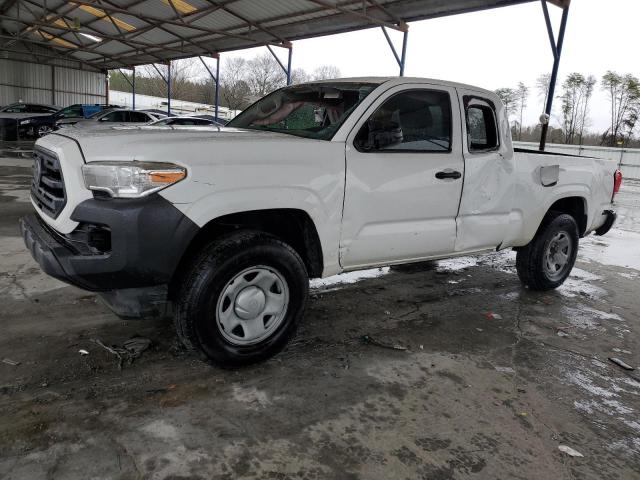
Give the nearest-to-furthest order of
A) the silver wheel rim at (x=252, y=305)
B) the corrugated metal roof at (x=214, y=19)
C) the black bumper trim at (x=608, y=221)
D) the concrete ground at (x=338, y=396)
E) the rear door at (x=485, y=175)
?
the concrete ground at (x=338, y=396) < the silver wheel rim at (x=252, y=305) < the rear door at (x=485, y=175) < the black bumper trim at (x=608, y=221) < the corrugated metal roof at (x=214, y=19)

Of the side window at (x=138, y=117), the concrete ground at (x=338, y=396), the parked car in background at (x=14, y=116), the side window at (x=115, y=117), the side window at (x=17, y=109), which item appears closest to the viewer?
the concrete ground at (x=338, y=396)

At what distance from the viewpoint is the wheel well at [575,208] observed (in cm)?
517

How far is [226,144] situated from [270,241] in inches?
25.5

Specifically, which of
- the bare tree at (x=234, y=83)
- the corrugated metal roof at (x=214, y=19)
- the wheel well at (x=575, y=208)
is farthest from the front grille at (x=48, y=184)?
the bare tree at (x=234, y=83)

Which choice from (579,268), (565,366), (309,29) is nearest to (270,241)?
(565,366)

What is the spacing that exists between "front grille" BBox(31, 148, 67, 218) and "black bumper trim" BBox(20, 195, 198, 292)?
28 cm

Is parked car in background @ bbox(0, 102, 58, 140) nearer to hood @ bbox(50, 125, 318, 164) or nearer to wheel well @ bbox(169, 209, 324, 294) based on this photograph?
hood @ bbox(50, 125, 318, 164)

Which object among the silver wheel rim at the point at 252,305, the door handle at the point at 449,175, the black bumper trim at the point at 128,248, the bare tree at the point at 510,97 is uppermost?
the bare tree at the point at 510,97

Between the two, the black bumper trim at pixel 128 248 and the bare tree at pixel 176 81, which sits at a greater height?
the bare tree at pixel 176 81

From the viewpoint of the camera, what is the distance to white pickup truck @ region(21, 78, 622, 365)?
2611mm

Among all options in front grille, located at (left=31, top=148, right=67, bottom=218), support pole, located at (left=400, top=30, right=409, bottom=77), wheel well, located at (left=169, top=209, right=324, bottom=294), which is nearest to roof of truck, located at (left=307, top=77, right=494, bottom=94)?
wheel well, located at (left=169, top=209, right=324, bottom=294)

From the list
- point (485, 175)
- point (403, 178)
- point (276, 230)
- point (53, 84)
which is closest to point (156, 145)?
point (276, 230)

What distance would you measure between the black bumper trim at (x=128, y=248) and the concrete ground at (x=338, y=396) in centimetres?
69

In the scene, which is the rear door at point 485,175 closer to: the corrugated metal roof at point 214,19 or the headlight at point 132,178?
the headlight at point 132,178
